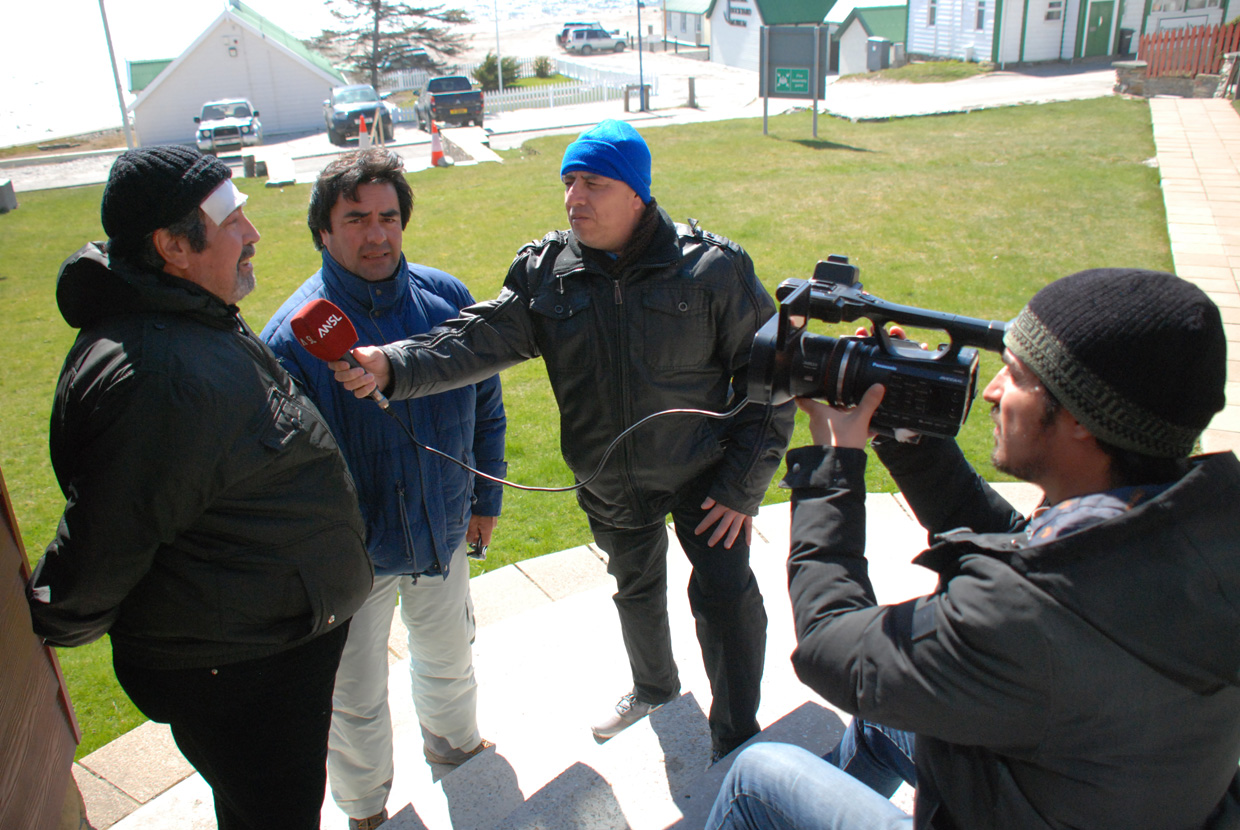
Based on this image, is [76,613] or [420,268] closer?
[76,613]

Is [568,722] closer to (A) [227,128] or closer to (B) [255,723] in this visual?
(B) [255,723]

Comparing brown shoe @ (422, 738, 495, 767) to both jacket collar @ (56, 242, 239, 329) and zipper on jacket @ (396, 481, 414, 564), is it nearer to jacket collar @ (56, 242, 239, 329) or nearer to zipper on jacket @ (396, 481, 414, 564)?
zipper on jacket @ (396, 481, 414, 564)

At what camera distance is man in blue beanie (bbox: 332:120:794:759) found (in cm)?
256

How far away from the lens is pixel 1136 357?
4.17 feet

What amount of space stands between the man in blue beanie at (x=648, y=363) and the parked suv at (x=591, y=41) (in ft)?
175

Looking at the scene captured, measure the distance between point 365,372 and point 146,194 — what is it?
69 centimetres

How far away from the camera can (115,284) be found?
1.86m

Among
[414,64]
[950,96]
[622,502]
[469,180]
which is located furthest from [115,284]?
[414,64]

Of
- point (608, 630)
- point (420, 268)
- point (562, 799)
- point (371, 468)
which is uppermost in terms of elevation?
point (420, 268)

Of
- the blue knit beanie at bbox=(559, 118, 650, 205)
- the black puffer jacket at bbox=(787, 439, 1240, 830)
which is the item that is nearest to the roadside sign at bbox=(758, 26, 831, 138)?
the blue knit beanie at bbox=(559, 118, 650, 205)

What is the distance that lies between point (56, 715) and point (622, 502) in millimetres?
1707

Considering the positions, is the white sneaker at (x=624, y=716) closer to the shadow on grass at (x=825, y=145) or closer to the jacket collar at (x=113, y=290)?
the jacket collar at (x=113, y=290)

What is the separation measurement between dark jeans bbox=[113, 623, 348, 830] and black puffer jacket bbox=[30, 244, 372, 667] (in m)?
0.06

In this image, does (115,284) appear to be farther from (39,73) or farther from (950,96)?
(39,73)
